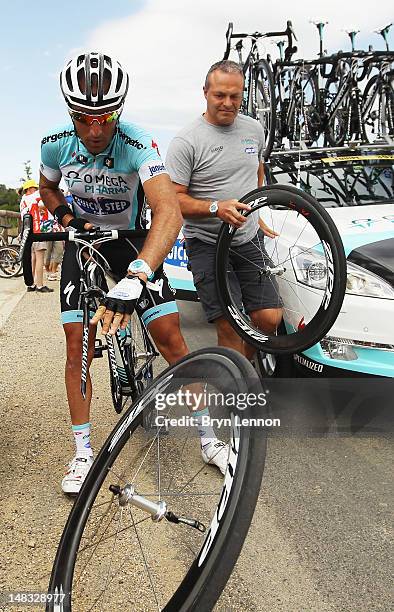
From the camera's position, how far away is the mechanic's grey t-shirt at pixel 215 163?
430 centimetres

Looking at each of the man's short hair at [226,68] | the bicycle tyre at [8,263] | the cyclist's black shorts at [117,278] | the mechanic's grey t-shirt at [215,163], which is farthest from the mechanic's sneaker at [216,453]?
the bicycle tyre at [8,263]

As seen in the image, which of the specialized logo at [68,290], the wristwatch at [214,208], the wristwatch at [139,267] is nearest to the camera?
the wristwatch at [139,267]

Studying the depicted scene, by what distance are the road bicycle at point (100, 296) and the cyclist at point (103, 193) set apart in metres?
0.09

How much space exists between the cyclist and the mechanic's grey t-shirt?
0.70m

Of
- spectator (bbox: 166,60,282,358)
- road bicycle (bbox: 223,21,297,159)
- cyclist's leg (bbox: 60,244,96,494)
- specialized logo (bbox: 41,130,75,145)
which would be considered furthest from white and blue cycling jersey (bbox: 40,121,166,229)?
road bicycle (bbox: 223,21,297,159)

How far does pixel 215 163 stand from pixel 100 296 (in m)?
1.35

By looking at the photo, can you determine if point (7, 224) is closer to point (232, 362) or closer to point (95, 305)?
point (95, 305)

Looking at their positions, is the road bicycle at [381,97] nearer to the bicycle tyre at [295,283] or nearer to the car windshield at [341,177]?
the car windshield at [341,177]

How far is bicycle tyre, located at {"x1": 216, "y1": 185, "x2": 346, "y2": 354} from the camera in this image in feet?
12.5

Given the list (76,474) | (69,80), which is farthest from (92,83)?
(76,474)

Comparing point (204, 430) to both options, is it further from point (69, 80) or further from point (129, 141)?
point (69, 80)

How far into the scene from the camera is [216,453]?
8.25 feet

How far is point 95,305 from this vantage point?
358cm

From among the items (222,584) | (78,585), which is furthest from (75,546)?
(222,584)
